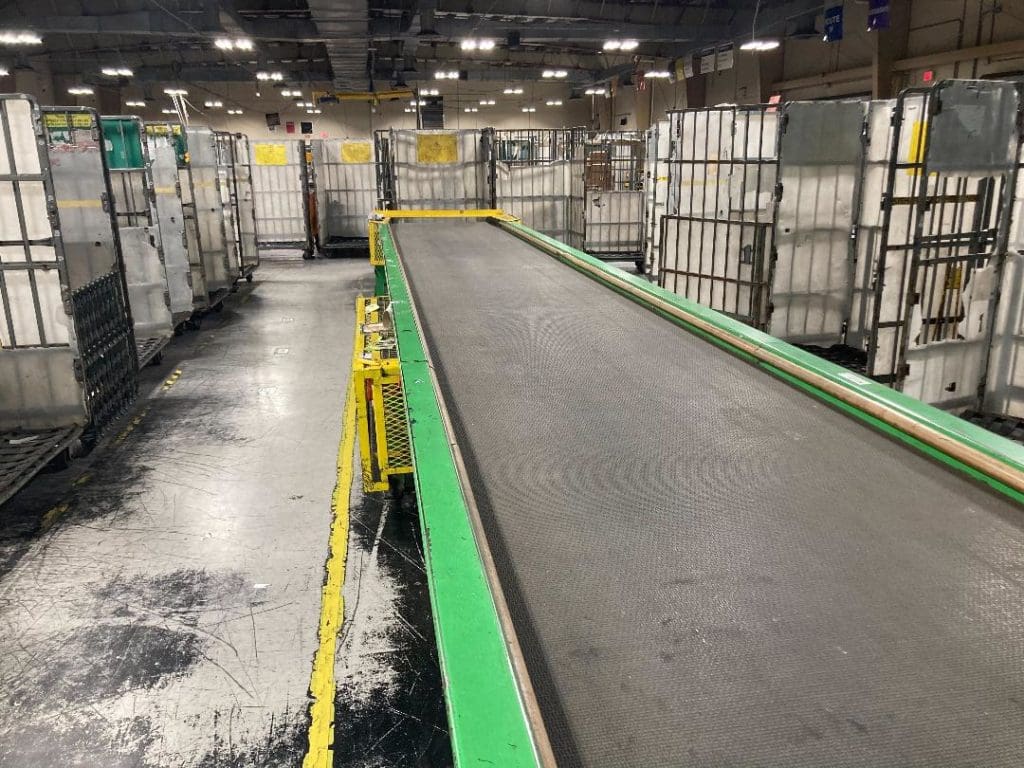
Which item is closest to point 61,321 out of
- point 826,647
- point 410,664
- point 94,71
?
point 410,664

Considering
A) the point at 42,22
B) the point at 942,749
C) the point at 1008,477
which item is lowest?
the point at 942,749

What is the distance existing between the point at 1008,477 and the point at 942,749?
1192 mm

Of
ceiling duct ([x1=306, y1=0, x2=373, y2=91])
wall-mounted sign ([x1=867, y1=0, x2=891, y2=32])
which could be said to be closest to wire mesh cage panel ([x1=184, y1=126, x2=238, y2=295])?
ceiling duct ([x1=306, y1=0, x2=373, y2=91])

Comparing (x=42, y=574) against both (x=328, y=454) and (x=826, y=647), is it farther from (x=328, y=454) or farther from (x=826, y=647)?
(x=826, y=647)

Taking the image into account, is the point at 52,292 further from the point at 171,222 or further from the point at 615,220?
the point at 615,220

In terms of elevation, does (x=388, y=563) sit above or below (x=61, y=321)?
below

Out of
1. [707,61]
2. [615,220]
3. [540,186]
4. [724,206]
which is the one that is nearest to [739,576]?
[724,206]

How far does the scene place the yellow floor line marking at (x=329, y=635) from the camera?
2920 mm

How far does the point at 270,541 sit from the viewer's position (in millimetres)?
4492

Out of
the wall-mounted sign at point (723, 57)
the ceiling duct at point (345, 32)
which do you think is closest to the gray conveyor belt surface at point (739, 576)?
the ceiling duct at point (345, 32)

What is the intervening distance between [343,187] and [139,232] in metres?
10.4

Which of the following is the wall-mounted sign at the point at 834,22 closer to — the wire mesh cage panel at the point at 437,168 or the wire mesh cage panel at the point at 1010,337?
the wire mesh cage panel at the point at 437,168

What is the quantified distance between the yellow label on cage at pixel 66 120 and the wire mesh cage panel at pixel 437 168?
6.03 m

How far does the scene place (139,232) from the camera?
7.98 meters
